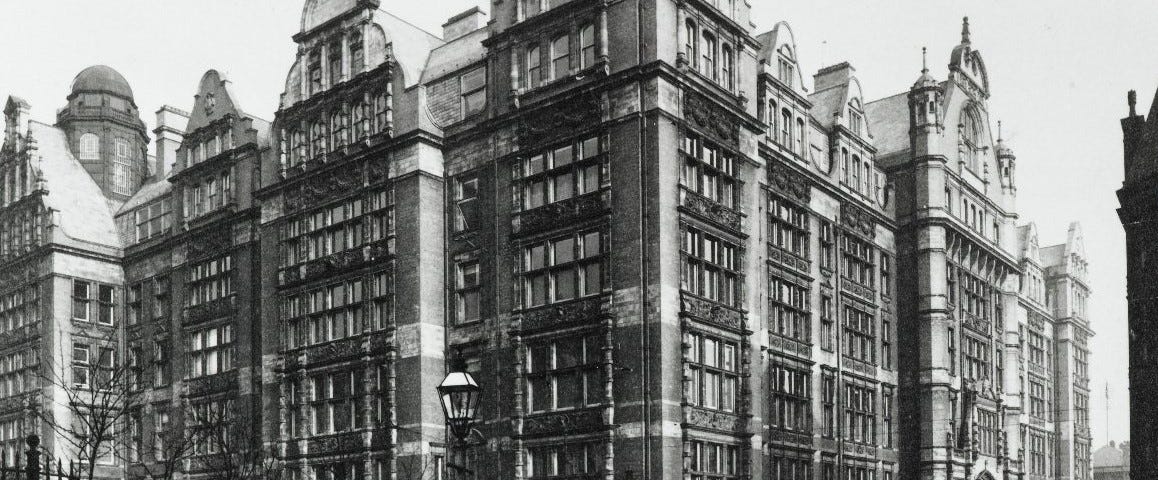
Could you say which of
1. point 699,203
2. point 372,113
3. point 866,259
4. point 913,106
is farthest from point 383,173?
point 913,106

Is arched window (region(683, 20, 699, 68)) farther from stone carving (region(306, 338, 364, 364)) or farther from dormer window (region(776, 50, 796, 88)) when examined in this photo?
stone carving (region(306, 338, 364, 364))

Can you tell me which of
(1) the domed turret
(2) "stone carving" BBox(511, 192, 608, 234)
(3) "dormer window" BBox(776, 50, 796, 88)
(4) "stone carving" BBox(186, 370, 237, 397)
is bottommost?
(4) "stone carving" BBox(186, 370, 237, 397)

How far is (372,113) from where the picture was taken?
4541 cm

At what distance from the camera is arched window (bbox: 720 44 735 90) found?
41.6 m

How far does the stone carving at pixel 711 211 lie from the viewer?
3853 centimetres

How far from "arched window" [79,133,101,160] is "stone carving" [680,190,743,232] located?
37.0 m

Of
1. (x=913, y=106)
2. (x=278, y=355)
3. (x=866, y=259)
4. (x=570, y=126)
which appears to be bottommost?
(x=278, y=355)

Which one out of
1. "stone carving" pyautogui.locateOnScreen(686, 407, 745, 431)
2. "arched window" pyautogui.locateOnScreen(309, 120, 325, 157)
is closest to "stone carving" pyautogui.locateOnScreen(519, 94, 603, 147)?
"stone carving" pyautogui.locateOnScreen(686, 407, 745, 431)

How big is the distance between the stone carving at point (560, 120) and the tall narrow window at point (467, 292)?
4.61m

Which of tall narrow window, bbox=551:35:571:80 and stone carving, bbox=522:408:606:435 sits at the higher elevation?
tall narrow window, bbox=551:35:571:80

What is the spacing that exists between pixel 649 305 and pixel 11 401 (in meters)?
34.4

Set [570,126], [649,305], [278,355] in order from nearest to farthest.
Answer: [649,305] < [570,126] < [278,355]

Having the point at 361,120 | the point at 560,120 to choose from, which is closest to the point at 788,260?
the point at 560,120

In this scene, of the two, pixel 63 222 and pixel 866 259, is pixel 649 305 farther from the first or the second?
pixel 63 222
